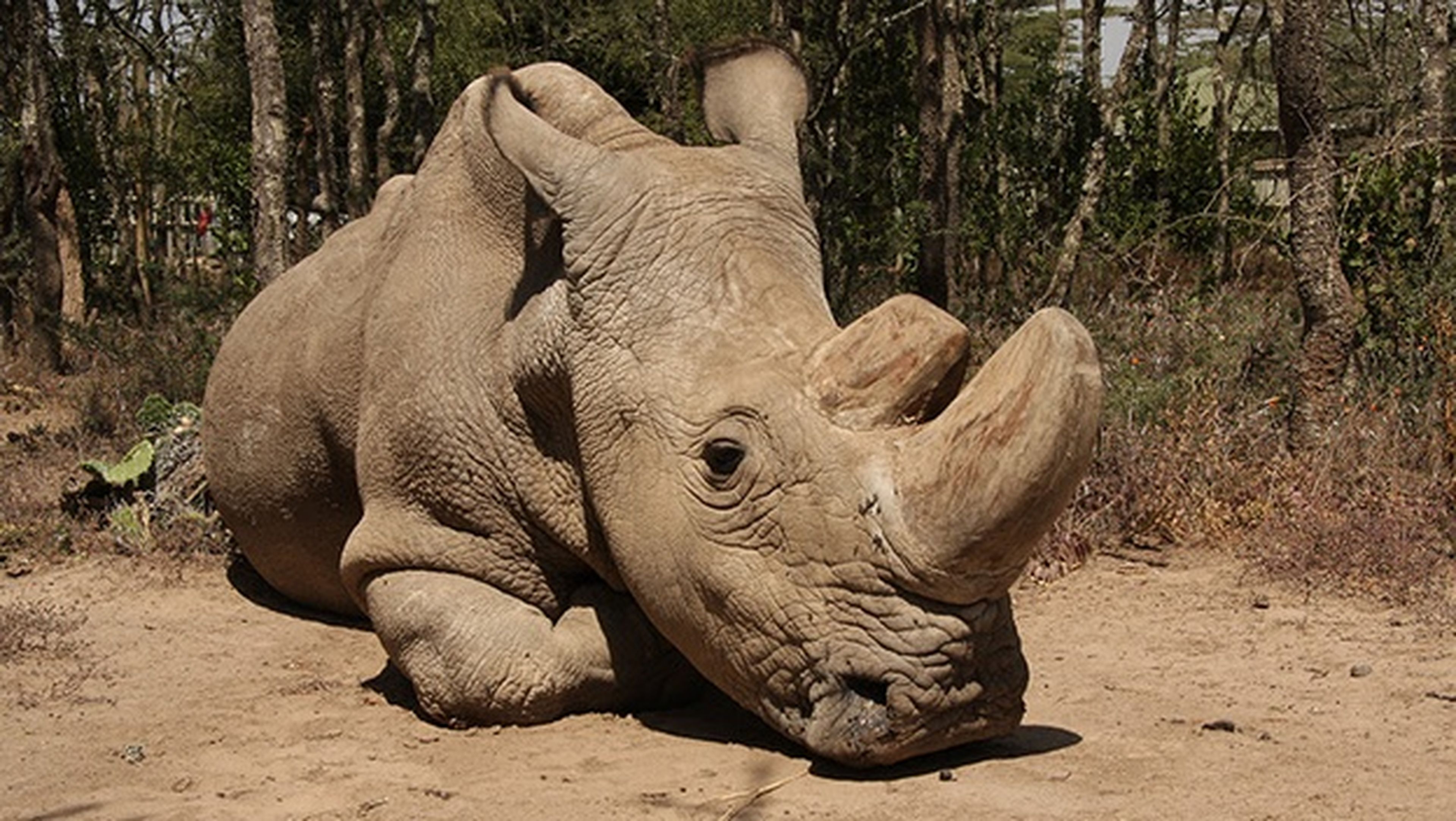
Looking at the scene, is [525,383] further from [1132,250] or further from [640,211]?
[1132,250]

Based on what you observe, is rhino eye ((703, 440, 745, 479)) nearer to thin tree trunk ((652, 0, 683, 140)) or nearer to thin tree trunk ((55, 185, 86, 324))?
thin tree trunk ((652, 0, 683, 140))

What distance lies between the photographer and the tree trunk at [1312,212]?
29.4 feet

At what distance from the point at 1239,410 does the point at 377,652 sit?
15.4ft

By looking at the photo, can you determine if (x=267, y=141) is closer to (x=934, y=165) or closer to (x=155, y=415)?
(x=155, y=415)

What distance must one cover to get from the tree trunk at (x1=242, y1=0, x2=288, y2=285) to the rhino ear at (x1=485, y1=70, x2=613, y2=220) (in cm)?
476

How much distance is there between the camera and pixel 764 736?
542 centimetres

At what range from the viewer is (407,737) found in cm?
575

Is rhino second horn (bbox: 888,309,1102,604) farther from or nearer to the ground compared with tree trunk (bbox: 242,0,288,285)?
nearer to the ground

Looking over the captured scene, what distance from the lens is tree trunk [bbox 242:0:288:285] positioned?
403 inches

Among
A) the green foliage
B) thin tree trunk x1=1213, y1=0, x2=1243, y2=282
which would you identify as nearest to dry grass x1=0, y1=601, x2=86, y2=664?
the green foliage

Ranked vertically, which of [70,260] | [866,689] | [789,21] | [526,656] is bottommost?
[526,656]

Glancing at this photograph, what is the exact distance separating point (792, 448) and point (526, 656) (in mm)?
1456

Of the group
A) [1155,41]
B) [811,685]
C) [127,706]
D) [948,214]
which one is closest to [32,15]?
[948,214]

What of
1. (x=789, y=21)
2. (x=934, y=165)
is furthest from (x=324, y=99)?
(x=934, y=165)
